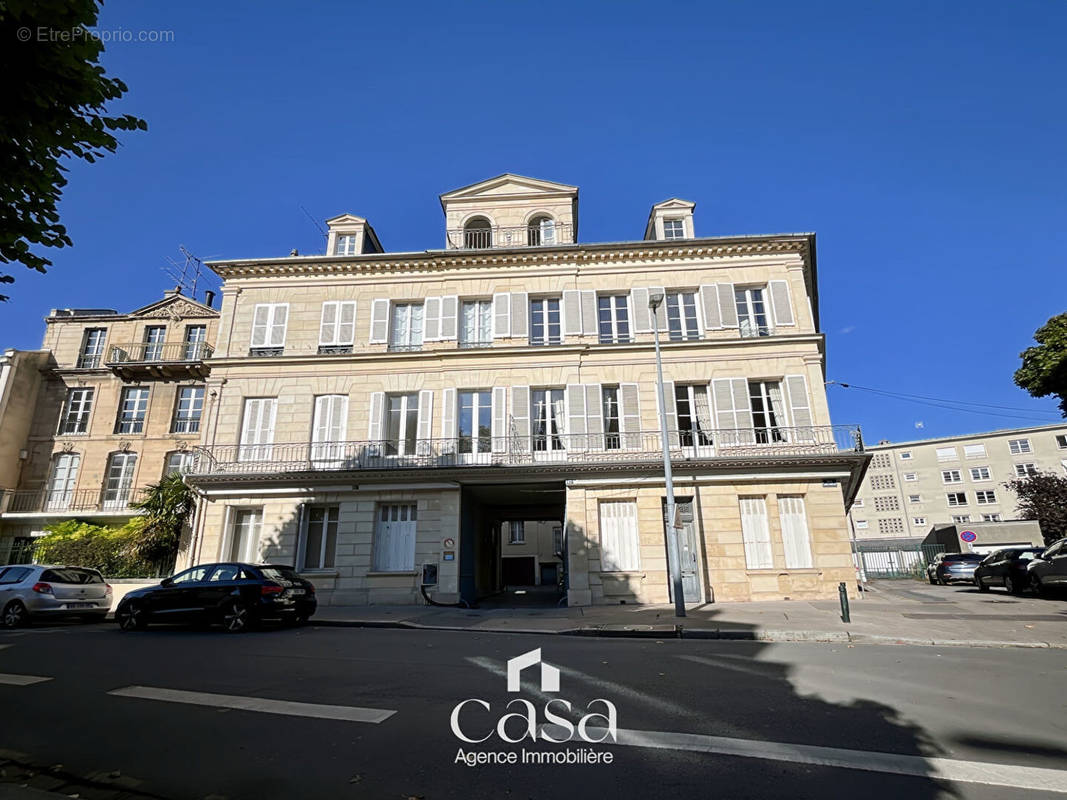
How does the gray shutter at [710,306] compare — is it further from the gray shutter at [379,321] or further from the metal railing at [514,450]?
the gray shutter at [379,321]

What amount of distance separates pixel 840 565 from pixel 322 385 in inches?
707

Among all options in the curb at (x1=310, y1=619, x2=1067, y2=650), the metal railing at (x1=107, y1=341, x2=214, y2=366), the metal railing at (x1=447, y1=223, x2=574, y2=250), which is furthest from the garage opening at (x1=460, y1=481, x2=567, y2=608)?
the metal railing at (x1=107, y1=341, x2=214, y2=366)

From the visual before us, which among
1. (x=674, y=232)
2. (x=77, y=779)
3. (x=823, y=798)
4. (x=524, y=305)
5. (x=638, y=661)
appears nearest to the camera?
(x=823, y=798)

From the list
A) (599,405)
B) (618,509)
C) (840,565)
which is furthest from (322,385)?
(840,565)

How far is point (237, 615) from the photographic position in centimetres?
1120

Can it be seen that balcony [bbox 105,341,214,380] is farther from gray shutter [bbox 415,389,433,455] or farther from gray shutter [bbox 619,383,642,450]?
gray shutter [bbox 619,383,642,450]

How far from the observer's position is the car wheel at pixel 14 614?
1263 cm

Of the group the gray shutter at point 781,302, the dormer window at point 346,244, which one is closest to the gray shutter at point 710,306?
the gray shutter at point 781,302

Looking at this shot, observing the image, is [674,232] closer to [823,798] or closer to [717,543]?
[717,543]

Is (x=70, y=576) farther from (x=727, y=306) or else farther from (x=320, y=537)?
(x=727, y=306)

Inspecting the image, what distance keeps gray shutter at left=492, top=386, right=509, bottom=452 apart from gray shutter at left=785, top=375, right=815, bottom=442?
9.46 meters

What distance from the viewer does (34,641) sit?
959cm

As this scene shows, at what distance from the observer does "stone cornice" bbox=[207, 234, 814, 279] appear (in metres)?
19.4

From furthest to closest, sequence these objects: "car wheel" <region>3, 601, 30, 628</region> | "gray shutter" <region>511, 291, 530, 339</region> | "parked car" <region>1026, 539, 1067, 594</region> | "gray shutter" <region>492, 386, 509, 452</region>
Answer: "gray shutter" <region>511, 291, 530, 339</region>
"gray shutter" <region>492, 386, 509, 452</region>
"parked car" <region>1026, 539, 1067, 594</region>
"car wheel" <region>3, 601, 30, 628</region>
